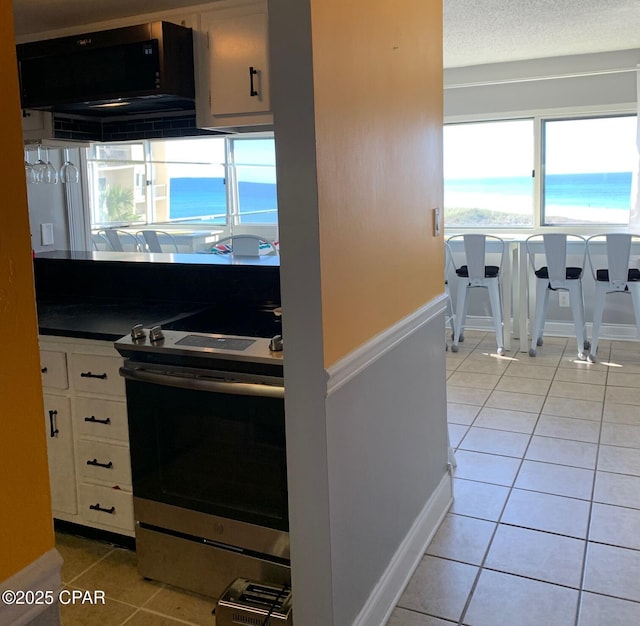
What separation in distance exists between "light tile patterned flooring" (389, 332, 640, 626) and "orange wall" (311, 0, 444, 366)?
3.17 ft

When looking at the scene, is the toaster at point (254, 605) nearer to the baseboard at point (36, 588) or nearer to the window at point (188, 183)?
the baseboard at point (36, 588)

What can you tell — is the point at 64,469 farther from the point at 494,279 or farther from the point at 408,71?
the point at 494,279

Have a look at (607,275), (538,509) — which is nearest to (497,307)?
(607,275)

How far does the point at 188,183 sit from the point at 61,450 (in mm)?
5497

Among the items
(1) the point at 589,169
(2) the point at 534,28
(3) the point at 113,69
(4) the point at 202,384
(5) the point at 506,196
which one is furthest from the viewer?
(5) the point at 506,196

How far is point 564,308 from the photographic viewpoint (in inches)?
241

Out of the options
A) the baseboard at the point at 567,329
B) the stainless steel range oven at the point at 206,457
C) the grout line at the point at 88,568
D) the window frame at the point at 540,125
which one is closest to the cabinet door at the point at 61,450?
the grout line at the point at 88,568

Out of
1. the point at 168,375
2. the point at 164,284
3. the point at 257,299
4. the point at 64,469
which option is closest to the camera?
the point at 168,375

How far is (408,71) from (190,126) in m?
1.26

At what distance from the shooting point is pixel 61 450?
8.90ft

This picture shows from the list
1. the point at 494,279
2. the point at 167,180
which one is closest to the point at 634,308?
the point at 494,279

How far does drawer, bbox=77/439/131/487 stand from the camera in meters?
2.58

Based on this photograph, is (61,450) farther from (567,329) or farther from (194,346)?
(567,329)

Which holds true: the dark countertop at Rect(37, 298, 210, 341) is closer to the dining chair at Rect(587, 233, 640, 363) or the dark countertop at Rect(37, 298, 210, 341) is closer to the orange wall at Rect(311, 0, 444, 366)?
the orange wall at Rect(311, 0, 444, 366)
